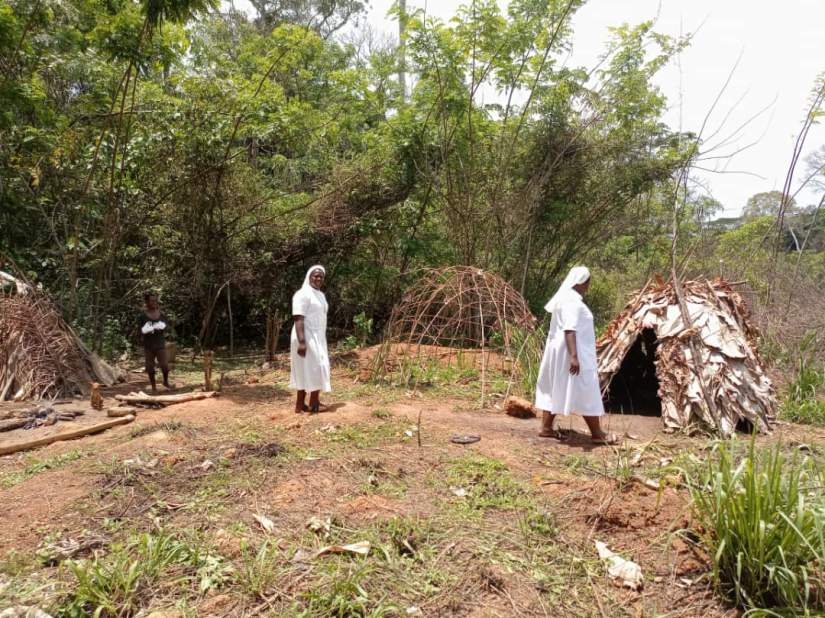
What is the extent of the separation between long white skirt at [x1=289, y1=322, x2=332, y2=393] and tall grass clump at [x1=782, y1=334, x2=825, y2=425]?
4733 millimetres

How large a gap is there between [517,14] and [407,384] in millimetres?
6393

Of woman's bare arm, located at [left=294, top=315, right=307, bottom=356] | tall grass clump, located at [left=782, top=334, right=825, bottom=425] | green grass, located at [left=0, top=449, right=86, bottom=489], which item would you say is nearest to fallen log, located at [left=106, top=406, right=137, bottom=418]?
green grass, located at [left=0, top=449, right=86, bottom=489]

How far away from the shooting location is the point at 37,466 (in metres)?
4.08

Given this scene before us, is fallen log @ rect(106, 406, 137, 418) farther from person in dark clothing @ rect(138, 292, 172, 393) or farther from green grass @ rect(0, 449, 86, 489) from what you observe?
person in dark clothing @ rect(138, 292, 172, 393)

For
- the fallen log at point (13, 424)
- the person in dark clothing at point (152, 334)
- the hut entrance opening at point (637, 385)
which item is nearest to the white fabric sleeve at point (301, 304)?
the person in dark clothing at point (152, 334)

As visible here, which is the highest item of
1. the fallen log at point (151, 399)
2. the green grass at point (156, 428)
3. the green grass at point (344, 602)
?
the fallen log at point (151, 399)

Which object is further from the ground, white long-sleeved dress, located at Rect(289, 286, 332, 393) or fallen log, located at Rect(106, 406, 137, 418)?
white long-sleeved dress, located at Rect(289, 286, 332, 393)

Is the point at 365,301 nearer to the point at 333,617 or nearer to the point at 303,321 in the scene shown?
the point at 303,321

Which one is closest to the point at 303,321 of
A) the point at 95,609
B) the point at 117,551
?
the point at 117,551

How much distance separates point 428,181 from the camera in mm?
10297

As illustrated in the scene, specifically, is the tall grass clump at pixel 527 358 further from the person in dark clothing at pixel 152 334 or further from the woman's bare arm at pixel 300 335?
the person in dark clothing at pixel 152 334

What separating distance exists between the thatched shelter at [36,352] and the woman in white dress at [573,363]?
18.0 feet

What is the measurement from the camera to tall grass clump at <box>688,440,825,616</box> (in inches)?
88.6

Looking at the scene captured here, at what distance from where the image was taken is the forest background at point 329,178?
760 cm
